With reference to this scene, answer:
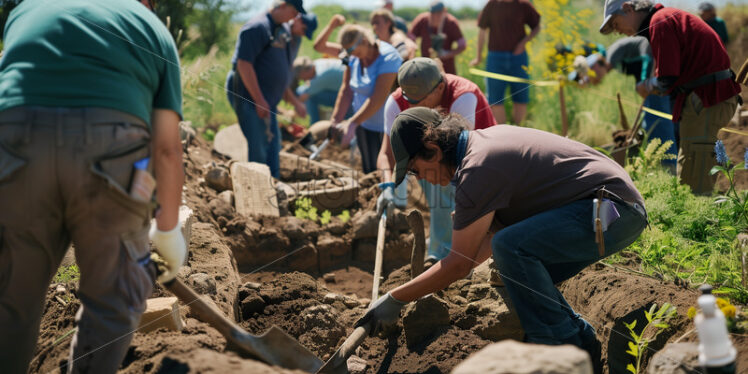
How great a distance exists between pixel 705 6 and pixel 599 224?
5994mm

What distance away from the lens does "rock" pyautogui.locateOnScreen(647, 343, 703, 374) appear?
8.14 ft

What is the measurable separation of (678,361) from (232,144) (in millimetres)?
7007

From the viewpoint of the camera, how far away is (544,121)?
367 inches

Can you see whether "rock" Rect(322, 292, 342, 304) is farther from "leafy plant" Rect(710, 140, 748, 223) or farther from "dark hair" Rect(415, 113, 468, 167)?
"leafy plant" Rect(710, 140, 748, 223)

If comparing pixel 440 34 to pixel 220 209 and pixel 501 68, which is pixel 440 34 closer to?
pixel 501 68

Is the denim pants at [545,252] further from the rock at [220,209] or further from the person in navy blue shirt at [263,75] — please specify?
the person in navy blue shirt at [263,75]

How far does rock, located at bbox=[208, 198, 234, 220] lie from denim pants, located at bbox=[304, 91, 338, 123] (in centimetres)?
383

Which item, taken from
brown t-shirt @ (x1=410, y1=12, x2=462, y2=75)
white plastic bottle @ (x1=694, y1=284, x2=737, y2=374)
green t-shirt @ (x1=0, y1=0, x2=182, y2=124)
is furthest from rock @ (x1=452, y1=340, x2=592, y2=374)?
brown t-shirt @ (x1=410, y1=12, x2=462, y2=75)

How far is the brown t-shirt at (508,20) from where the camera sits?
26.7 feet

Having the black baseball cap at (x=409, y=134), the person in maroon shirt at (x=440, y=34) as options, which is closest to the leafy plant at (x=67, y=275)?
the black baseball cap at (x=409, y=134)

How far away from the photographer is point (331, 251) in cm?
594

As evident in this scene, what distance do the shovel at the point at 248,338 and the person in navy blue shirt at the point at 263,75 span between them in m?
3.62

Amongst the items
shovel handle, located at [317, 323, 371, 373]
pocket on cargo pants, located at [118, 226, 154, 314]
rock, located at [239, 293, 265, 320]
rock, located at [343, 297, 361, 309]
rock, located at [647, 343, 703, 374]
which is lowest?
rock, located at [343, 297, 361, 309]

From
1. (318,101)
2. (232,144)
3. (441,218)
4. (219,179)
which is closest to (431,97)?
(441,218)
